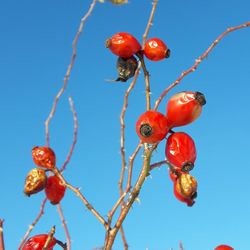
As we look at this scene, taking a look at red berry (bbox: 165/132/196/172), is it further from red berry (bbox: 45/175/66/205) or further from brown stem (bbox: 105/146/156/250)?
red berry (bbox: 45/175/66/205)

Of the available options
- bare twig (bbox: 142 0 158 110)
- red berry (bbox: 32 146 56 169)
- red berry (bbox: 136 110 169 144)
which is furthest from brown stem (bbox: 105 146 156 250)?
red berry (bbox: 32 146 56 169)

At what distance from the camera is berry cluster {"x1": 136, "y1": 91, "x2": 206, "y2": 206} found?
4.51 ft

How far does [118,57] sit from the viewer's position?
1.68m

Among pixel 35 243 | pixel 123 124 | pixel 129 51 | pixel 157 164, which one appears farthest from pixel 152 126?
pixel 35 243

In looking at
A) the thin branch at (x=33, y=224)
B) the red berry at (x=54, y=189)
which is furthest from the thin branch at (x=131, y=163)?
the thin branch at (x=33, y=224)

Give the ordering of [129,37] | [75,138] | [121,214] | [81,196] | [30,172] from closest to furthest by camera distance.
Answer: [121,214] < [81,196] < [30,172] < [129,37] < [75,138]

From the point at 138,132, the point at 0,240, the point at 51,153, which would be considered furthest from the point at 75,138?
the point at 0,240

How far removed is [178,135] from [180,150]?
6 cm

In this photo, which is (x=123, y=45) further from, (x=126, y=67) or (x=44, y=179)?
(x=44, y=179)

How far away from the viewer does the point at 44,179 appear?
1514 millimetres

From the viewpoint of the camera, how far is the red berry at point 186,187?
1348 mm

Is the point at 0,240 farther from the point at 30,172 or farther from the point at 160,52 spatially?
the point at 160,52

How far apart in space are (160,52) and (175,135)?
36 cm

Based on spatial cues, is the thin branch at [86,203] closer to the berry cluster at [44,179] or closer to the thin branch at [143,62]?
the berry cluster at [44,179]
